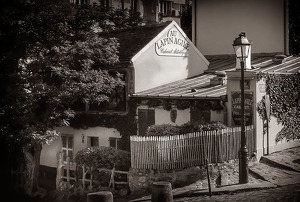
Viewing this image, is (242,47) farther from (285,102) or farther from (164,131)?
(285,102)

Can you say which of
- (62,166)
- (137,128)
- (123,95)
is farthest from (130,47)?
(62,166)

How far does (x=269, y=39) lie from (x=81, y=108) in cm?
1031

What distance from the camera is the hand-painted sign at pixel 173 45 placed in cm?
2063

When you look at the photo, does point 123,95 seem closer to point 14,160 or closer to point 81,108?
point 81,108

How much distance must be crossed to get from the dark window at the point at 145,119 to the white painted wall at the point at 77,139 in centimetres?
125

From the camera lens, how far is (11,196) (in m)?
20.2

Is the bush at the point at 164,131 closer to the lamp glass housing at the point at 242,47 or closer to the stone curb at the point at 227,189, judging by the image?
the stone curb at the point at 227,189

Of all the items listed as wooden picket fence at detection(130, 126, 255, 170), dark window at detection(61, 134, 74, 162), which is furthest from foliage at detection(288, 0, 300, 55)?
dark window at detection(61, 134, 74, 162)

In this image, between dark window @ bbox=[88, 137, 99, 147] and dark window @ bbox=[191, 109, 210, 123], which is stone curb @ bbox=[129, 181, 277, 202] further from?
dark window @ bbox=[88, 137, 99, 147]

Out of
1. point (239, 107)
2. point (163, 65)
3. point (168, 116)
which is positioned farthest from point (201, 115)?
point (163, 65)

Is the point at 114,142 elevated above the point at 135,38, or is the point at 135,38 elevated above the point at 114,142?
the point at 135,38

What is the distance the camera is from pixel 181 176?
48.8ft

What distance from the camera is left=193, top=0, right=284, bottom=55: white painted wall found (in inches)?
914

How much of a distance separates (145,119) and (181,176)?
555 cm
